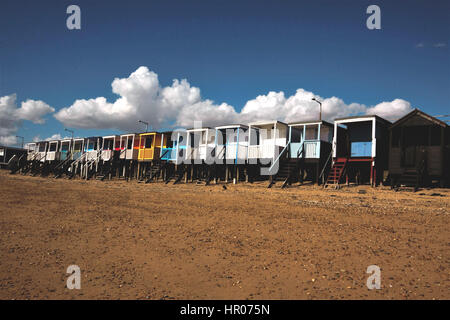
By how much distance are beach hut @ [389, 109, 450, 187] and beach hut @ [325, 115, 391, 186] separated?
3.58ft

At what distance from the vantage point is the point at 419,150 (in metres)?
17.4

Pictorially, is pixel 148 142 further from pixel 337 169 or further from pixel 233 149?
pixel 337 169

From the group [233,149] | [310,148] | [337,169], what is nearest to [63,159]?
[233,149]

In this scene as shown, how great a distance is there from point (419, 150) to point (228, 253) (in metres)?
16.5

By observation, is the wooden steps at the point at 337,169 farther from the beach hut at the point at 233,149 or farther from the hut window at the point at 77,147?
the hut window at the point at 77,147

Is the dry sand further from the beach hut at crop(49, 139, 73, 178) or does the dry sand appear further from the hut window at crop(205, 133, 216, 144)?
the beach hut at crop(49, 139, 73, 178)

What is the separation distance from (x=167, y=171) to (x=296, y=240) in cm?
2316

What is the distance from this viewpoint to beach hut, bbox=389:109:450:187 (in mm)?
16641

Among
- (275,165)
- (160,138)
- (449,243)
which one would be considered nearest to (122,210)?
(449,243)

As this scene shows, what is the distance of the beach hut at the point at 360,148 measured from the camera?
1862 cm

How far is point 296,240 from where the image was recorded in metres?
6.51

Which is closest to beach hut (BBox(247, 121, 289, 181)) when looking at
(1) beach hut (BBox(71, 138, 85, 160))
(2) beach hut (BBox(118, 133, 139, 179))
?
(2) beach hut (BBox(118, 133, 139, 179))
